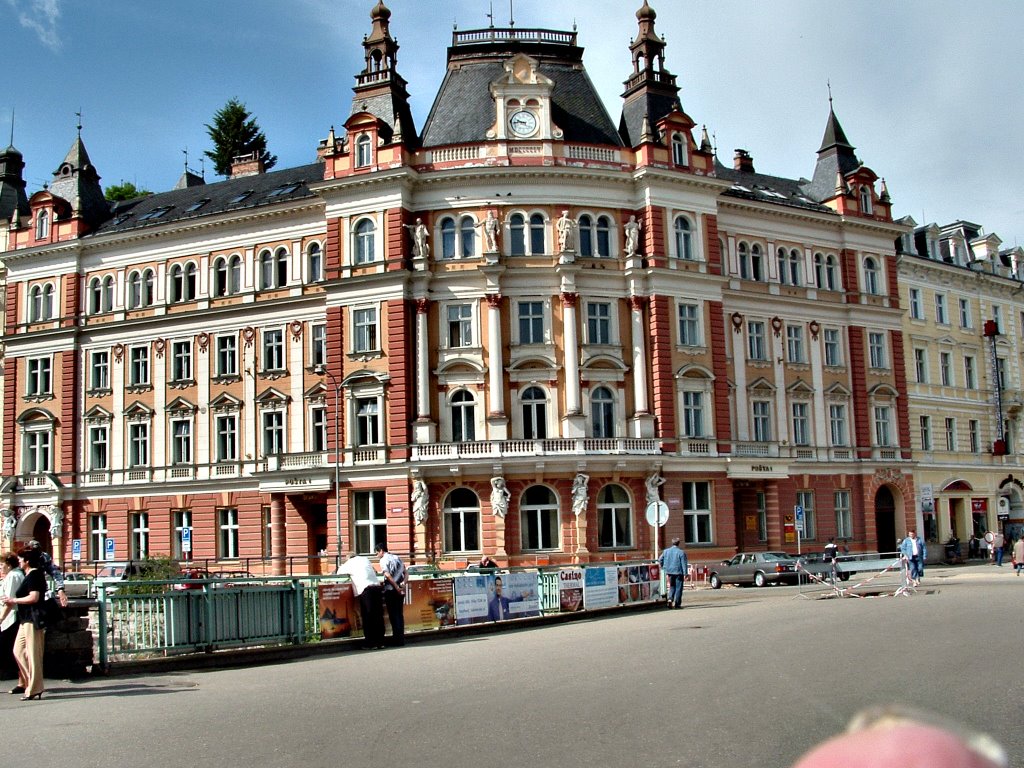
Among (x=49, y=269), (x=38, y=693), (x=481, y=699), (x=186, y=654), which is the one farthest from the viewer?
(x=49, y=269)

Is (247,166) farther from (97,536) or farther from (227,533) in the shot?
(97,536)

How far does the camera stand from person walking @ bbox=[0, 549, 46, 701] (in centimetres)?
1353

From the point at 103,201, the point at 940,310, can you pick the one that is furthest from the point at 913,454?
the point at 103,201

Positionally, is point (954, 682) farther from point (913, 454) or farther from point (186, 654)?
point (913, 454)

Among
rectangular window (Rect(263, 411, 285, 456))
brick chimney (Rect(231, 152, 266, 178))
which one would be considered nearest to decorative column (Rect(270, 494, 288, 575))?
rectangular window (Rect(263, 411, 285, 456))

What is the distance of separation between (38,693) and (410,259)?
32130mm

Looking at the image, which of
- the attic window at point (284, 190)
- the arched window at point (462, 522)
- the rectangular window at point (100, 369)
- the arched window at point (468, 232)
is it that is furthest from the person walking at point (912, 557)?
the rectangular window at point (100, 369)

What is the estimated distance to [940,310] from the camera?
59.4 meters

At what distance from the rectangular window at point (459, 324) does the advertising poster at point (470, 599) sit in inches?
843

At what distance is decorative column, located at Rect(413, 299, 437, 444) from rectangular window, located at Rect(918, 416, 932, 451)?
27.2 m

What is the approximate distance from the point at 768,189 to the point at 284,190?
23.1 metres

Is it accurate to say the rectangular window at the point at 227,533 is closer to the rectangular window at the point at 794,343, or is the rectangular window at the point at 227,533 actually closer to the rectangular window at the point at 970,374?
the rectangular window at the point at 794,343

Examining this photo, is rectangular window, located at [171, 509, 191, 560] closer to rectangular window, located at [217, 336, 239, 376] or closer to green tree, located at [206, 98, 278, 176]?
rectangular window, located at [217, 336, 239, 376]

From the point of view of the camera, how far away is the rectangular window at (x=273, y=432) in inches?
1914
